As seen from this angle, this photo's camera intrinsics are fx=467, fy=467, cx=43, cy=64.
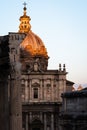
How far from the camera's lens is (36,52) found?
63.3 metres

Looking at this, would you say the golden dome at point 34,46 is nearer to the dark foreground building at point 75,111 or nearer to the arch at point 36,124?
the arch at point 36,124

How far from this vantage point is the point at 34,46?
64.3 meters

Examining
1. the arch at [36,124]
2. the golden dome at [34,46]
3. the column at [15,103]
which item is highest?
the golden dome at [34,46]

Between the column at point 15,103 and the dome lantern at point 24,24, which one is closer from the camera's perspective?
the column at point 15,103

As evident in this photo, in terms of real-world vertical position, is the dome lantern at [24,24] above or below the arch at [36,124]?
above

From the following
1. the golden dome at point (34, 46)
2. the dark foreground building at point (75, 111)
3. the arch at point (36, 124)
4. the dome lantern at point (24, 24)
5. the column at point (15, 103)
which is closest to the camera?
the column at point (15, 103)

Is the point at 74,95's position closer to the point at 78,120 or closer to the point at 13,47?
the point at 78,120

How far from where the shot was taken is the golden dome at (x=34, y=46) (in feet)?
208

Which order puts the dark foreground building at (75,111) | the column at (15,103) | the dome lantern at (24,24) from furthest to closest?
the dome lantern at (24,24), the dark foreground building at (75,111), the column at (15,103)

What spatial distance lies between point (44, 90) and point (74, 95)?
14.9m

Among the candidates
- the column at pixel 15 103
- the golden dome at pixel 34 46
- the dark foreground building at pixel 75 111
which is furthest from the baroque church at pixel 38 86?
→ the column at pixel 15 103

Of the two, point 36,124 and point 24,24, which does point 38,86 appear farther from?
point 24,24

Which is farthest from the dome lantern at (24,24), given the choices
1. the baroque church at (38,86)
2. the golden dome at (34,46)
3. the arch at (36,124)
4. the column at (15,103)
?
the column at (15,103)

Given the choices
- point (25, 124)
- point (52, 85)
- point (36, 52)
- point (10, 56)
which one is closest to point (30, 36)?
point (36, 52)
